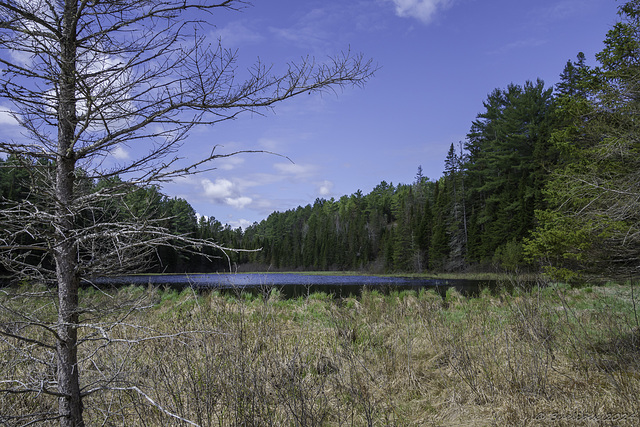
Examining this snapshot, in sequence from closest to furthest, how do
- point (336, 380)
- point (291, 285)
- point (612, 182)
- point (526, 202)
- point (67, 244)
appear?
1. point (67, 244)
2. point (336, 380)
3. point (612, 182)
4. point (291, 285)
5. point (526, 202)

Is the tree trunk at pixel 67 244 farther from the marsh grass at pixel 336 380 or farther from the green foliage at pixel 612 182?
the green foliage at pixel 612 182

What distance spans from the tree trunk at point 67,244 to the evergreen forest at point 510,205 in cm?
35

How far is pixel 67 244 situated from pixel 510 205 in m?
39.7

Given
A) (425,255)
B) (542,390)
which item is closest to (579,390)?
(542,390)

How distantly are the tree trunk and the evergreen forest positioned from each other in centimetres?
35

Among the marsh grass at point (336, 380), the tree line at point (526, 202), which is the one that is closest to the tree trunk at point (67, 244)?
the marsh grass at point (336, 380)

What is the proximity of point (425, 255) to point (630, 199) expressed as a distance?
161 feet

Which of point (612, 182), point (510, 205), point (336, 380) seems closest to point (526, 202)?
point (510, 205)

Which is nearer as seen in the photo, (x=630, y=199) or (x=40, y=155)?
(x=40, y=155)

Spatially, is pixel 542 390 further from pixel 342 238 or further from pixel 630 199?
pixel 342 238

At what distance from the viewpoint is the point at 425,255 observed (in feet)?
172

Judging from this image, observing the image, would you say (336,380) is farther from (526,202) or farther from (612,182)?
(526,202)

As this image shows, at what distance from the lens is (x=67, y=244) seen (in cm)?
270

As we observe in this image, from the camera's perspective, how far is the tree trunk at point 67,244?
2.62 meters
